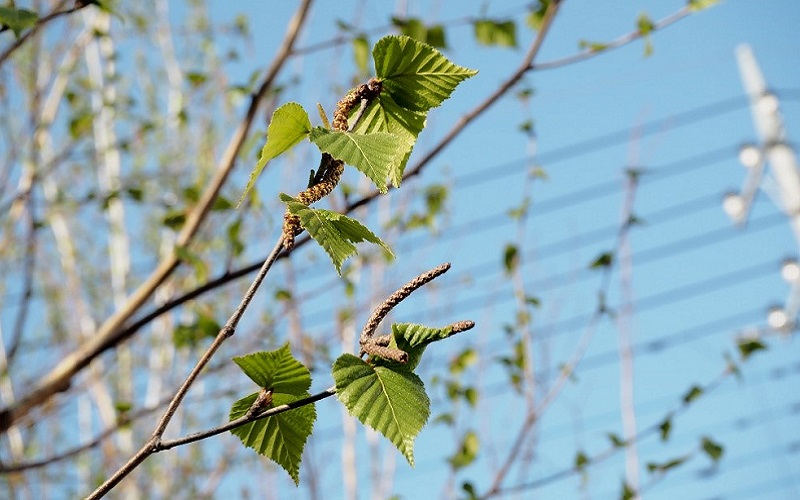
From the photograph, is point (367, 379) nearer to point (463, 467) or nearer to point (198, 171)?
point (463, 467)

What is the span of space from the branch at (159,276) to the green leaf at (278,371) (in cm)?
94

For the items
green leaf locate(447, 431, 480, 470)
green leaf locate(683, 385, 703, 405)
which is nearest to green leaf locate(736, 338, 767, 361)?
green leaf locate(683, 385, 703, 405)

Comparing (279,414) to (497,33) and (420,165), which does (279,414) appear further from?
(497,33)

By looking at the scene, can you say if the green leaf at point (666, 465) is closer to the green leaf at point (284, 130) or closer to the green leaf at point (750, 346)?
the green leaf at point (750, 346)

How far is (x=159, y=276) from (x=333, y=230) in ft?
3.66

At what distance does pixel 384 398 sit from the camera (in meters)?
0.50

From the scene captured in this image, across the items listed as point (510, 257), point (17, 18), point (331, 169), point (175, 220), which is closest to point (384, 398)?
point (331, 169)

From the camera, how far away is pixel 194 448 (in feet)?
14.0

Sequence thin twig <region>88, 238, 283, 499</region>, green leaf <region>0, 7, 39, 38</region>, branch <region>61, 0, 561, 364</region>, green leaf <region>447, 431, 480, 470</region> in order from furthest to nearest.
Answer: green leaf <region>447, 431, 480, 470</region>, branch <region>61, 0, 561, 364</region>, green leaf <region>0, 7, 39, 38</region>, thin twig <region>88, 238, 283, 499</region>

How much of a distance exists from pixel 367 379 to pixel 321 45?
1465 millimetres

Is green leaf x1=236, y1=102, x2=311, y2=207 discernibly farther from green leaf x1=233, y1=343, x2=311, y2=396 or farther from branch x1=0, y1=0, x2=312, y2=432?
branch x1=0, y1=0, x2=312, y2=432

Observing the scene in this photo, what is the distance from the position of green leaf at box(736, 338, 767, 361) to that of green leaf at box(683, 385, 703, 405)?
0.98ft

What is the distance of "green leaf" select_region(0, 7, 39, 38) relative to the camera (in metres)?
0.85

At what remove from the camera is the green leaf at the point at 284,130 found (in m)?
0.53
